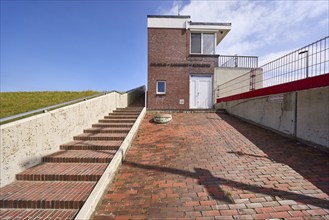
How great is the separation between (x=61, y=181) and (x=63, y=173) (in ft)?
0.56

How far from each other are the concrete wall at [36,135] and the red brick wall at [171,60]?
7224 mm

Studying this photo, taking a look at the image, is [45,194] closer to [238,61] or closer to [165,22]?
[165,22]

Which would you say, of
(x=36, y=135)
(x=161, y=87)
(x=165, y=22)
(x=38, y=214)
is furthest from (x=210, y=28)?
(x=38, y=214)

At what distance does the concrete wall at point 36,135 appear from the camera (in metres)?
3.61

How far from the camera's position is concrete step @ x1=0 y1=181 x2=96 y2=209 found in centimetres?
303

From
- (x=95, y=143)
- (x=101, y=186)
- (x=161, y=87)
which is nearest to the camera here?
(x=101, y=186)

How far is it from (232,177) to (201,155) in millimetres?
1313

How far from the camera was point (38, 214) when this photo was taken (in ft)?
9.46

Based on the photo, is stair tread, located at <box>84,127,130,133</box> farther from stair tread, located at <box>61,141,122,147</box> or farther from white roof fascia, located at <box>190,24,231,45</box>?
white roof fascia, located at <box>190,24,231,45</box>

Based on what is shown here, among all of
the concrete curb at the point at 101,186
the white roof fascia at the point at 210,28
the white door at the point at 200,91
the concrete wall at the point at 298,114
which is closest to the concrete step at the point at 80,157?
the concrete curb at the point at 101,186

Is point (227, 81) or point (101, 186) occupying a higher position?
point (227, 81)

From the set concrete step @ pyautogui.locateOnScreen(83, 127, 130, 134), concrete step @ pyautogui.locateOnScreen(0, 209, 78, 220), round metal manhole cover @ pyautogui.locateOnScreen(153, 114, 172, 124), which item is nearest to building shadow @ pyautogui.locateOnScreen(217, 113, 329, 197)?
round metal manhole cover @ pyautogui.locateOnScreen(153, 114, 172, 124)

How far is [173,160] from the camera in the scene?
4.81 metres

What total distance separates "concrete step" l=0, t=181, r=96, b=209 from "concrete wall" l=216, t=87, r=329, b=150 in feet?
21.0
